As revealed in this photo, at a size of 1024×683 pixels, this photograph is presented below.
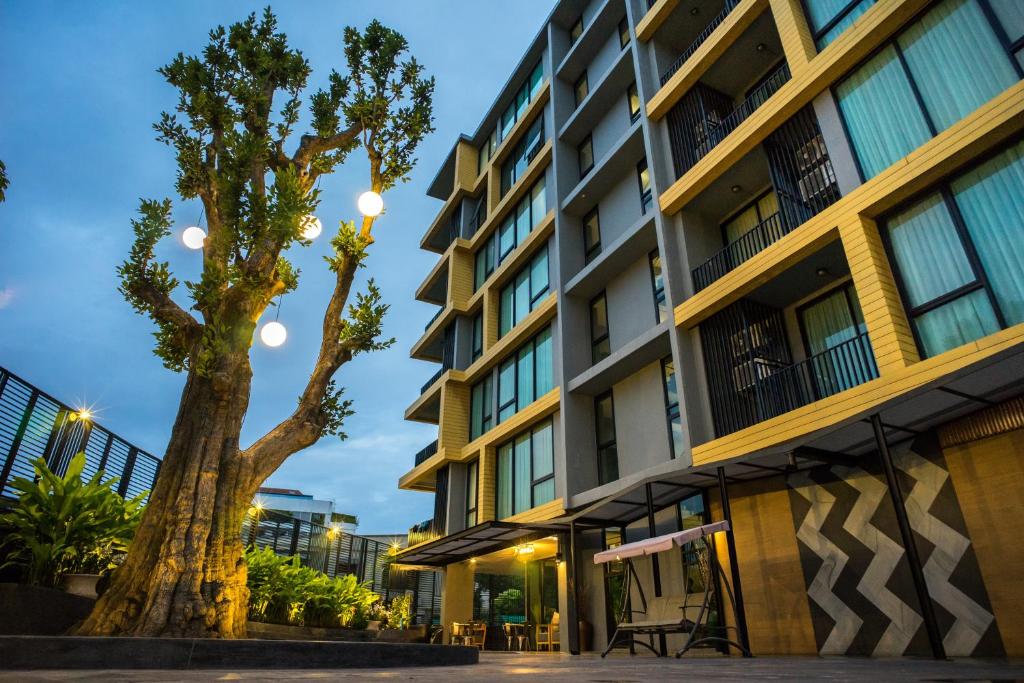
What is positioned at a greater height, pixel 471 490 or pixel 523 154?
pixel 523 154

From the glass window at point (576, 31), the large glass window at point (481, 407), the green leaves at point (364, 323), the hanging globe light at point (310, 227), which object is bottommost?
the green leaves at point (364, 323)

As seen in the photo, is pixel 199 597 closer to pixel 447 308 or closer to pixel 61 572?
pixel 61 572

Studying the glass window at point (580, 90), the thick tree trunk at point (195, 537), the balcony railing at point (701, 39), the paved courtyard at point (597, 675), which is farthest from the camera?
the glass window at point (580, 90)

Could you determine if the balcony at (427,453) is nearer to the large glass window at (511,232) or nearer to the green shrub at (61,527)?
the large glass window at (511,232)

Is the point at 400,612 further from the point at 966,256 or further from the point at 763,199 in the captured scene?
the point at 966,256

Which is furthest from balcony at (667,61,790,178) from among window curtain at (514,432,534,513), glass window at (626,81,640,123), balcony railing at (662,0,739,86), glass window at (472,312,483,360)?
glass window at (472,312,483,360)

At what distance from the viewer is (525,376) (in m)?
18.4

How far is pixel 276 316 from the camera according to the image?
930 cm

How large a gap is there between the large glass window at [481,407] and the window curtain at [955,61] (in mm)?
14714

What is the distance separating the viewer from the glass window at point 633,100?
16938 mm

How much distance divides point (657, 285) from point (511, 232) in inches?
347

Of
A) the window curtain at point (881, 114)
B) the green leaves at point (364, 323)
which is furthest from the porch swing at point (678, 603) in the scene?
the window curtain at point (881, 114)

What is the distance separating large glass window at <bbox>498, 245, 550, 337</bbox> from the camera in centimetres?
1883

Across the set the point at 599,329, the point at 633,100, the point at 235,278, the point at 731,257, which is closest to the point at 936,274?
the point at 731,257
